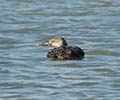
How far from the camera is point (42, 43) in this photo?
1752 cm

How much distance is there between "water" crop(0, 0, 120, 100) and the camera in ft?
44.5

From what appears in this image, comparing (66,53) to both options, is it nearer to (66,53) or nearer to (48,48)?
(66,53)

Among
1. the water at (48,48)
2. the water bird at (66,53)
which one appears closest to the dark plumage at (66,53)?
the water bird at (66,53)

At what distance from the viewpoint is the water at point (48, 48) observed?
1355 cm

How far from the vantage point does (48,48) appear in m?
17.1

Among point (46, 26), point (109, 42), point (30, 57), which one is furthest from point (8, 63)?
point (46, 26)

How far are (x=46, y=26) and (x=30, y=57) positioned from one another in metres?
3.50

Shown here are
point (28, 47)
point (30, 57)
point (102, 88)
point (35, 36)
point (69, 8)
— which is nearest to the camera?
point (102, 88)

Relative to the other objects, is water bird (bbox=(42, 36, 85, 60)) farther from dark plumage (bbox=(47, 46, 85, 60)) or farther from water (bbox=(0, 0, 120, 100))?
water (bbox=(0, 0, 120, 100))

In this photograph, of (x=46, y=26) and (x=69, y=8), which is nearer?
(x=46, y=26)

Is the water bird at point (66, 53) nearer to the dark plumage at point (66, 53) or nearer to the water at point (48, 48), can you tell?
the dark plumage at point (66, 53)

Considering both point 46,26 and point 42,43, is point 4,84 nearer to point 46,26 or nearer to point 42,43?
point 42,43

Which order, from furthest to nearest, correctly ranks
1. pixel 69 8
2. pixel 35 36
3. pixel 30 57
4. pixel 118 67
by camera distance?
pixel 69 8, pixel 35 36, pixel 30 57, pixel 118 67

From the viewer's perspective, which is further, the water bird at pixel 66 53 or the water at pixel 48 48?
the water bird at pixel 66 53
